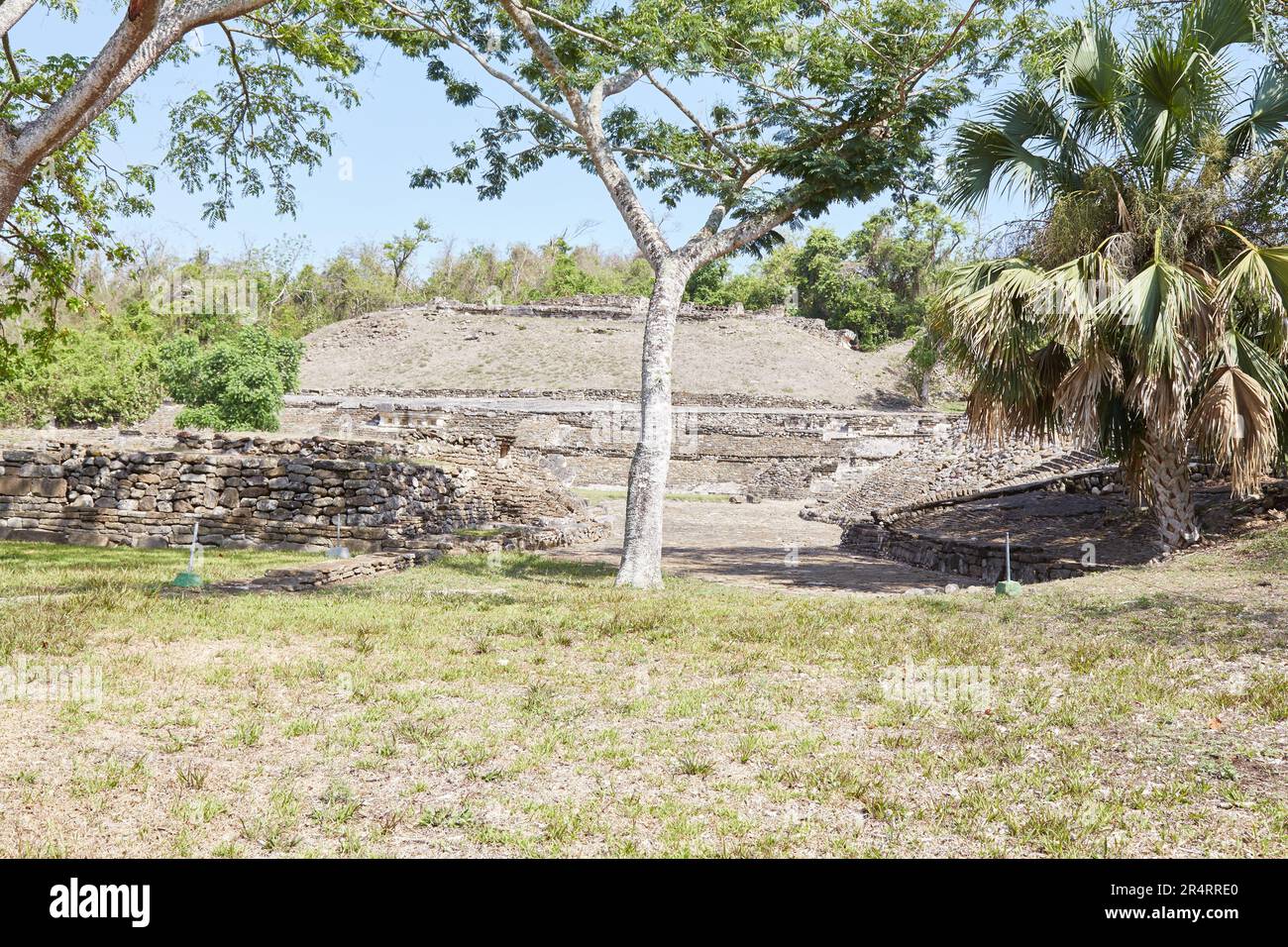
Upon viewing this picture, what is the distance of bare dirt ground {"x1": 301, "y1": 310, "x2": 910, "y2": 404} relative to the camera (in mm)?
41844

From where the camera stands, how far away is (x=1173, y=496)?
1031cm

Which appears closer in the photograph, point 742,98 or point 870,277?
point 742,98

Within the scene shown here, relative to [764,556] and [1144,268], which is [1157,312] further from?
[764,556]

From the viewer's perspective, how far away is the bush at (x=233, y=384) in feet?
72.3

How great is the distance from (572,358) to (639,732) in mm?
41696

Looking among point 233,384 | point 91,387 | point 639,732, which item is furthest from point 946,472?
point 91,387

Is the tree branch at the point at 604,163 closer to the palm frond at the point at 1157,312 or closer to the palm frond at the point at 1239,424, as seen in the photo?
the palm frond at the point at 1157,312

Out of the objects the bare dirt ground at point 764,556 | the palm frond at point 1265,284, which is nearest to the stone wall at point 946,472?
the bare dirt ground at point 764,556

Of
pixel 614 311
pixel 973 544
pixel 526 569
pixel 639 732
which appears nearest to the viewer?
pixel 639 732

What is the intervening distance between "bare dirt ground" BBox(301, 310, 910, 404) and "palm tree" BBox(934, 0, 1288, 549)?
96.8 ft

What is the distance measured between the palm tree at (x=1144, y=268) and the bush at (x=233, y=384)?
1709 cm

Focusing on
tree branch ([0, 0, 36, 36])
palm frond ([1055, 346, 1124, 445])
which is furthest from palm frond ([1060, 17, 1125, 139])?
tree branch ([0, 0, 36, 36])

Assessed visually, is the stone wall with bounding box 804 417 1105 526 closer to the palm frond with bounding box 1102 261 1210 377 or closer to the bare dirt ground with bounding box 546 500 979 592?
the bare dirt ground with bounding box 546 500 979 592

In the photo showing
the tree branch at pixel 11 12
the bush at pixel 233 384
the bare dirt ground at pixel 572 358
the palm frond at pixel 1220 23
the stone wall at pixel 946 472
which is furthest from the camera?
the bare dirt ground at pixel 572 358
